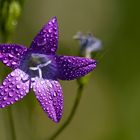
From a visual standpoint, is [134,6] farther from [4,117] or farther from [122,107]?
[4,117]

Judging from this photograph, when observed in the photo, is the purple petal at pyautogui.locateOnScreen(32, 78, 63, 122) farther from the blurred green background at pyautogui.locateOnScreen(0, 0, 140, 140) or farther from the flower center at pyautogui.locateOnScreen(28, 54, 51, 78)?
the blurred green background at pyautogui.locateOnScreen(0, 0, 140, 140)

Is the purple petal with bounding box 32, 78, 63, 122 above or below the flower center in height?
below

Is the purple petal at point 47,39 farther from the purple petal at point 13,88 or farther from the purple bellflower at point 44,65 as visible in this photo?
the purple petal at point 13,88

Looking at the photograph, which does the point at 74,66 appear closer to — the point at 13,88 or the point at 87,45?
the point at 13,88

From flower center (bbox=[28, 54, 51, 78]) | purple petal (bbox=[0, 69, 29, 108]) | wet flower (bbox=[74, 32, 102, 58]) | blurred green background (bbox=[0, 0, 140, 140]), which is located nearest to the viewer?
purple petal (bbox=[0, 69, 29, 108])

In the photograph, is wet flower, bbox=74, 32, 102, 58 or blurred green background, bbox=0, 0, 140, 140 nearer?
wet flower, bbox=74, 32, 102, 58

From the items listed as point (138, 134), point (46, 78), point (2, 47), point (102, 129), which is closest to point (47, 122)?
point (102, 129)

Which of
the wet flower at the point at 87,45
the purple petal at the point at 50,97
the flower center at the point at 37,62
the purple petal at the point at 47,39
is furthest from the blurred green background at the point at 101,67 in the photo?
the purple petal at the point at 47,39

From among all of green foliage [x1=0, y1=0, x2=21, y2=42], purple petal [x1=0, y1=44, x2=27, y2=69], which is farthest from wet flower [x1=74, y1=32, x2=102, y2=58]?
purple petal [x1=0, y1=44, x2=27, y2=69]
